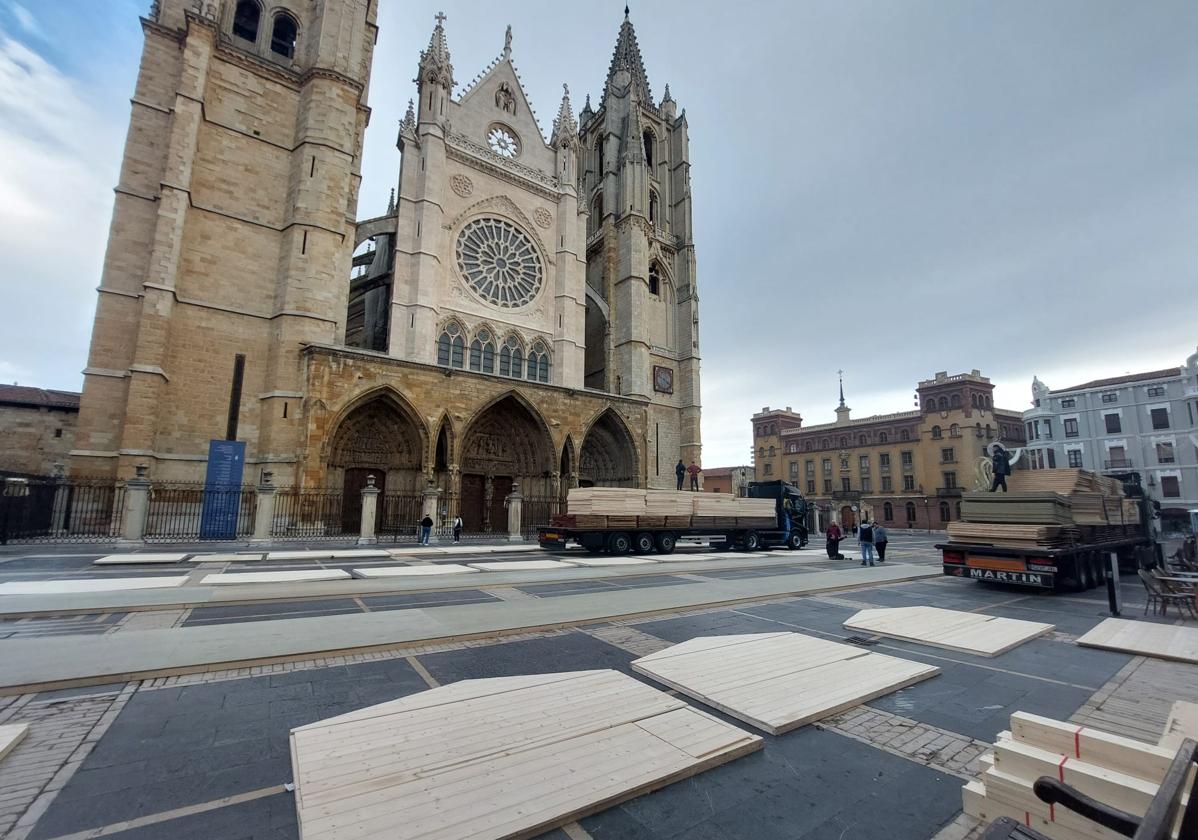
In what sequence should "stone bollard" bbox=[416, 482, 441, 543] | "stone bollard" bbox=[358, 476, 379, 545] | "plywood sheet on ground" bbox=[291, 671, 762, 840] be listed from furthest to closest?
1. "stone bollard" bbox=[416, 482, 441, 543]
2. "stone bollard" bbox=[358, 476, 379, 545]
3. "plywood sheet on ground" bbox=[291, 671, 762, 840]

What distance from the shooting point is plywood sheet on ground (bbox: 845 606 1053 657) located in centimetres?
558

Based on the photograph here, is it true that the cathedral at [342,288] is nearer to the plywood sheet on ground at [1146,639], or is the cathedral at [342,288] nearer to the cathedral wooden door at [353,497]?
the cathedral wooden door at [353,497]

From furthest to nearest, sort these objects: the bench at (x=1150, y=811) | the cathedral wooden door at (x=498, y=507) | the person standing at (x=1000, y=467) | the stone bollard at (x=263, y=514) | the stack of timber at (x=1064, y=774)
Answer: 1. the cathedral wooden door at (x=498, y=507)
2. the stone bollard at (x=263, y=514)
3. the person standing at (x=1000, y=467)
4. the stack of timber at (x=1064, y=774)
5. the bench at (x=1150, y=811)

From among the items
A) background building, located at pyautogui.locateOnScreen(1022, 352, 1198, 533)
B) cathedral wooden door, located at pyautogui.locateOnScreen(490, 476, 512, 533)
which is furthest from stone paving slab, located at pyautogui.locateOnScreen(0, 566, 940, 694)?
background building, located at pyautogui.locateOnScreen(1022, 352, 1198, 533)

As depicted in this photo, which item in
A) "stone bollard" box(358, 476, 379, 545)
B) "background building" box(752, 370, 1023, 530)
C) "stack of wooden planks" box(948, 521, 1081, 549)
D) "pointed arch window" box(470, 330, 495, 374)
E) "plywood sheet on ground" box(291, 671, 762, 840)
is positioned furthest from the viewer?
"background building" box(752, 370, 1023, 530)

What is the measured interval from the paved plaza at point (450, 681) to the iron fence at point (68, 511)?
925 cm

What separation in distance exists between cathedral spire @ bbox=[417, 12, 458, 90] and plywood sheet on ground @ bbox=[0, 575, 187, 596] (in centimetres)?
2502

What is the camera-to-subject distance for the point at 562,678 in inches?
163

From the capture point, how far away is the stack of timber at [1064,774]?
1955 millimetres

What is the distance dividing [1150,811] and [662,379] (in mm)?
31408

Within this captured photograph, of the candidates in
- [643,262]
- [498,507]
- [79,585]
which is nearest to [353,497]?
[498,507]

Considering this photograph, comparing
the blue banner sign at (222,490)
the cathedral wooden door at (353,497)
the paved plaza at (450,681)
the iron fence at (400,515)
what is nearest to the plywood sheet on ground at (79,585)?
the paved plaza at (450,681)

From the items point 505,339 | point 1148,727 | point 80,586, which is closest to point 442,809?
point 1148,727

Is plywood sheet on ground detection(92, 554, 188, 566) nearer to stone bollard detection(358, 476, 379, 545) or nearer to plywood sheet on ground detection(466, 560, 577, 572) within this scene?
plywood sheet on ground detection(466, 560, 577, 572)
